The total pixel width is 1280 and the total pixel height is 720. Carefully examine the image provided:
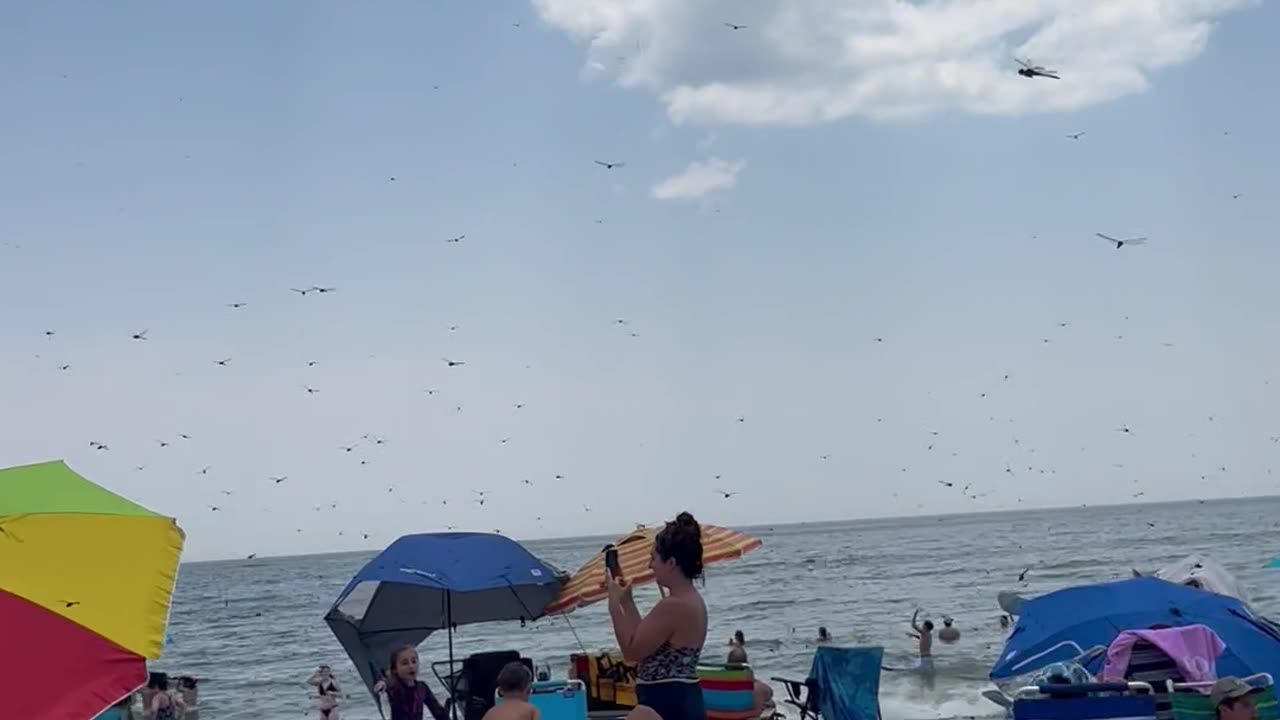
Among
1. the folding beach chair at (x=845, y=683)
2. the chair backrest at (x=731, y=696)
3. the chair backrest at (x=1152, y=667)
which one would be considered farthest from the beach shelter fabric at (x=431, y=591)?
the chair backrest at (x=1152, y=667)

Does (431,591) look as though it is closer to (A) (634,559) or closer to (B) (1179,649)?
(A) (634,559)

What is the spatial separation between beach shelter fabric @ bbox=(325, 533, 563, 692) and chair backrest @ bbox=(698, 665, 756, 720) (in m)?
1.49

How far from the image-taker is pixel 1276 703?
7.40 metres

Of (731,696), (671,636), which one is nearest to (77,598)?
(671,636)

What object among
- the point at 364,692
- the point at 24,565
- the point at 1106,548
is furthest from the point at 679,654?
the point at 1106,548

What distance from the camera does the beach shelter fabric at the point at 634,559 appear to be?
8.44 metres

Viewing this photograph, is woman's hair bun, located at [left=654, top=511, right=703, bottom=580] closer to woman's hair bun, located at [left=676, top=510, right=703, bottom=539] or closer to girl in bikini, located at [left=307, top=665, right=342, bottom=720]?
woman's hair bun, located at [left=676, top=510, right=703, bottom=539]

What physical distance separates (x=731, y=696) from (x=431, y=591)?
2.78 metres

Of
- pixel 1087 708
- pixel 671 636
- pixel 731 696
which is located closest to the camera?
pixel 671 636

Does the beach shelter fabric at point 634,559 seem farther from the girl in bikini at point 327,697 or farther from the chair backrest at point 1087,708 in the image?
the girl in bikini at point 327,697

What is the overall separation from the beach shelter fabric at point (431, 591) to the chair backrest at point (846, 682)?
7.05ft

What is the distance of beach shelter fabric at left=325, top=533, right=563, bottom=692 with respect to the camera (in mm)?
9406

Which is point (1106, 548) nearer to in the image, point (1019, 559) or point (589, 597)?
point (1019, 559)

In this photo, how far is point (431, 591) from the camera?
10617mm
